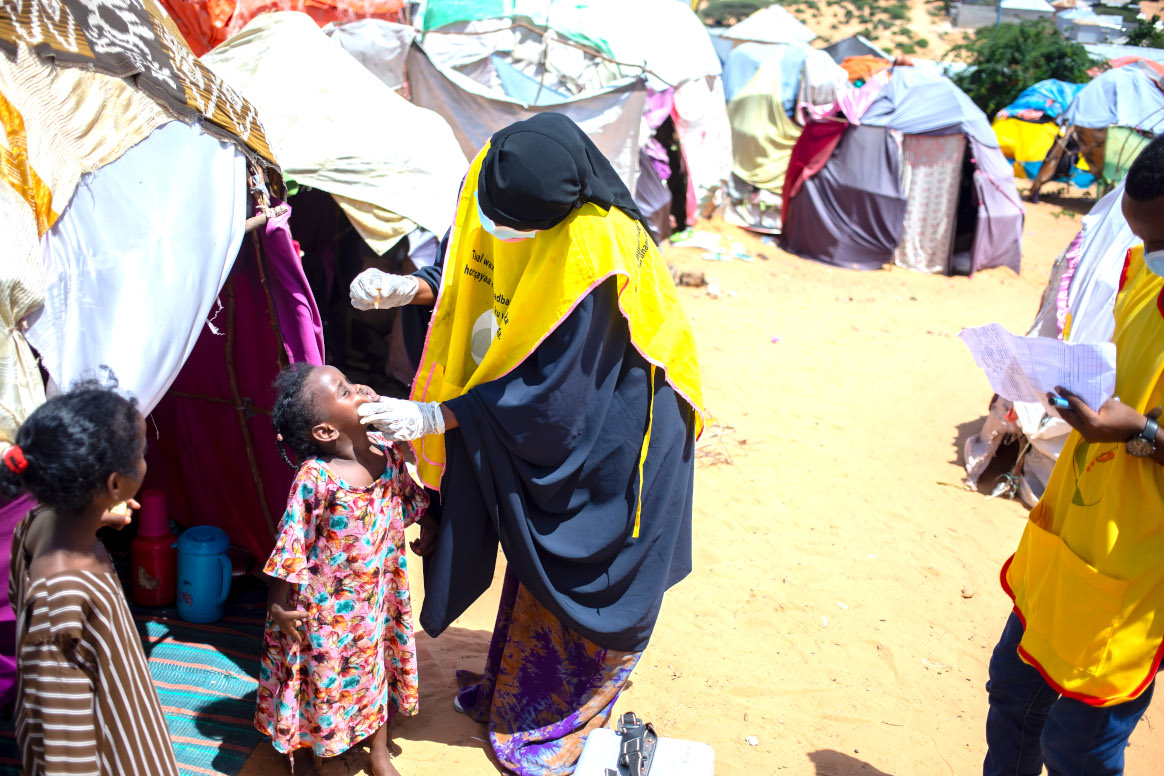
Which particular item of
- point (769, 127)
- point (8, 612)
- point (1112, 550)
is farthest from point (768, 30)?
point (8, 612)

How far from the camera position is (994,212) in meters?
11.5

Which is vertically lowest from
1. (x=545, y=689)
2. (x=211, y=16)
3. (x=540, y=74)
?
(x=545, y=689)

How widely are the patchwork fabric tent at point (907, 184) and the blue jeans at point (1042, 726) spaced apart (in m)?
9.90

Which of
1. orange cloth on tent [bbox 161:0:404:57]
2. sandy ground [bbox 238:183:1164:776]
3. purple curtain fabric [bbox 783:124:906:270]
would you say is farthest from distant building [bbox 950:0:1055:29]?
orange cloth on tent [bbox 161:0:404:57]

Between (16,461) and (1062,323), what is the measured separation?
5166 millimetres

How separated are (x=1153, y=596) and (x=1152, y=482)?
29 cm

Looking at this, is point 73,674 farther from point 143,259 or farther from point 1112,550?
point 1112,550

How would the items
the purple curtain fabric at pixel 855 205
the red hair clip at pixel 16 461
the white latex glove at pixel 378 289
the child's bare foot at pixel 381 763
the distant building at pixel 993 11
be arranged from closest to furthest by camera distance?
the red hair clip at pixel 16 461, the white latex glove at pixel 378 289, the child's bare foot at pixel 381 763, the purple curtain fabric at pixel 855 205, the distant building at pixel 993 11

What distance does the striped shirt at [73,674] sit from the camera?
66.7 inches

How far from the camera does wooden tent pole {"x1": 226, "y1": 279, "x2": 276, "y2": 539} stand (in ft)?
11.4

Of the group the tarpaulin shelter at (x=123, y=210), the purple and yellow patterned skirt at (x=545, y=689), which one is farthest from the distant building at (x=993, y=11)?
the purple and yellow patterned skirt at (x=545, y=689)

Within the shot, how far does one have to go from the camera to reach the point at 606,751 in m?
2.42

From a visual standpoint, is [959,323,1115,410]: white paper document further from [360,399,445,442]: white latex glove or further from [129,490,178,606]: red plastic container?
[129,490,178,606]: red plastic container

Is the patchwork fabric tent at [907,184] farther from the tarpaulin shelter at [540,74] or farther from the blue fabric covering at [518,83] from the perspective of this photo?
the blue fabric covering at [518,83]
